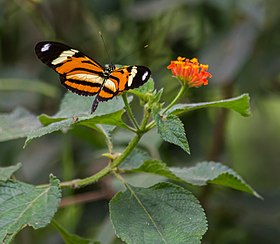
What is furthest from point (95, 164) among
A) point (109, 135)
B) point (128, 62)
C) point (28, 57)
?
point (109, 135)

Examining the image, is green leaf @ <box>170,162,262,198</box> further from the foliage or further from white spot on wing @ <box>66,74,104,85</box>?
white spot on wing @ <box>66,74,104,85</box>

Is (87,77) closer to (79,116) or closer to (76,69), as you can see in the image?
(76,69)

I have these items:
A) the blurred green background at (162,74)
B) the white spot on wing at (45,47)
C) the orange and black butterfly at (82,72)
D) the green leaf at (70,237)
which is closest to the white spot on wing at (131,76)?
the orange and black butterfly at (82,72)

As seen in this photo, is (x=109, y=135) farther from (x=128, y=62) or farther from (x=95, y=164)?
(x=95, y=164)

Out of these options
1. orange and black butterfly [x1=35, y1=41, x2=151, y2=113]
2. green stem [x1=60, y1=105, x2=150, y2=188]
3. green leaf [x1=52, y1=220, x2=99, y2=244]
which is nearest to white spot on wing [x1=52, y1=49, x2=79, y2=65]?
orange and black butterfly [x1=35, y1=41, x2=151, y2=113]

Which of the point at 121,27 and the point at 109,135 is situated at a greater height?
the point at 109,135

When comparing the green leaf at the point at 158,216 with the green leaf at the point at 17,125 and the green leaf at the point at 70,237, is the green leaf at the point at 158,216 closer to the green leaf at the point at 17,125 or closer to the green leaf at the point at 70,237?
the green leaf at the point at 70,237
